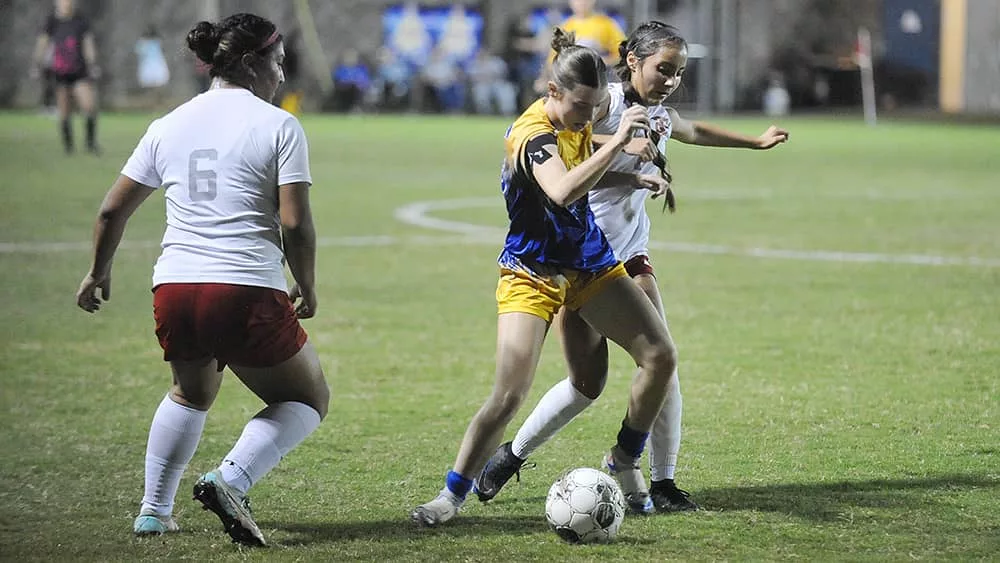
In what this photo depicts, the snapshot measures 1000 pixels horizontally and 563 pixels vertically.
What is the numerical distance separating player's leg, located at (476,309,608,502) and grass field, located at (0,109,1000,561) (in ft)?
0.39

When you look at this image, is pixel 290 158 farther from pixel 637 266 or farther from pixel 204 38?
pixel 637 266

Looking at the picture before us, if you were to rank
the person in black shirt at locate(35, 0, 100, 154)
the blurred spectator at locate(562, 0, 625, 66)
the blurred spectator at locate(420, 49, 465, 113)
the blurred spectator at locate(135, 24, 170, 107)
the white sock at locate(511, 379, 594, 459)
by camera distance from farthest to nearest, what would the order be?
the blurred spectator at locate(135, 24, 170, 107), the blurred spectator at locate(420, 49, 465, 113), the person in black shirt at locate(35, 0, 100, 154), the blurred spectator at locate(562, 0, 625, 66), the white sock at locate(511, 379, 594, 459)

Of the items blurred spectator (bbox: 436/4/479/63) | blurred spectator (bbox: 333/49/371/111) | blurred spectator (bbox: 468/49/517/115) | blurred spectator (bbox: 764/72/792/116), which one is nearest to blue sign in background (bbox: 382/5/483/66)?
blurred spectator (bbox: 436/4/479/63)

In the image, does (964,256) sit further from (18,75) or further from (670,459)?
(18,75)

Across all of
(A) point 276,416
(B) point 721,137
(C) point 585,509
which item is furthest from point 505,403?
(B) point 721,137

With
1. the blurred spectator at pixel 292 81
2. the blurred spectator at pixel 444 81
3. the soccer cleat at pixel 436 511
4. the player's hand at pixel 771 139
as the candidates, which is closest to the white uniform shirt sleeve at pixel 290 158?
the soccer cleat at pixel 436 511

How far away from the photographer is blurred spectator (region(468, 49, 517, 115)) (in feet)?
136

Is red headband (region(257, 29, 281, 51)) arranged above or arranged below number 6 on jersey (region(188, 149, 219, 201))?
above

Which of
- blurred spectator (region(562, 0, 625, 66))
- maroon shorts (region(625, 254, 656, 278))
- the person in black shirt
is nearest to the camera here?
maroon shorts (region(625, 254, 656, 278))

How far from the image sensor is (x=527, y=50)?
40688 mm

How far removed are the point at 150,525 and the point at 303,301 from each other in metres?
0.92

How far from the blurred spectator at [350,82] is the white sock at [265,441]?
37.0 metres

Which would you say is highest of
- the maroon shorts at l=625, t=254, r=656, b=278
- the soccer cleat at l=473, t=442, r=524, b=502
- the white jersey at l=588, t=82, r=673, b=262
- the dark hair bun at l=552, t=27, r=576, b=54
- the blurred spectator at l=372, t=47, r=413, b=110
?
the dark hair bun at l=552, t=27, r=576, b=54

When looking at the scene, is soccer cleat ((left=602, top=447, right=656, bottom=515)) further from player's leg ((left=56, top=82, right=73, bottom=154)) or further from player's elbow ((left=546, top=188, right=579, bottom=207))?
player's leg ((left=56, top=82, right=73, bottom=154))
